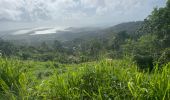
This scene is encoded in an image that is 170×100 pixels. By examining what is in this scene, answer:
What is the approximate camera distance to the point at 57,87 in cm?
518

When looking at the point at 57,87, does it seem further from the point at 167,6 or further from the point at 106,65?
the point at 167,6

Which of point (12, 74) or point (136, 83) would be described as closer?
point (136, 83)

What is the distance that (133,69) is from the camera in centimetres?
580

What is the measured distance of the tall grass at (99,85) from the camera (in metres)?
4.39

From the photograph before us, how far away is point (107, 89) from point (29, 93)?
130 cm

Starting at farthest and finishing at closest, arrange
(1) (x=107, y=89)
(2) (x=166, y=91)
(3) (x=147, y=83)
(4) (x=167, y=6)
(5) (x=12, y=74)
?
(4) (x=167, y=6) → (5) (x=12, y=74) → (1) (x=107, y=89) → (3) (x=147, y=83) → (2) (x=166, y=91)

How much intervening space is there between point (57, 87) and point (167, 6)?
37.2 meters

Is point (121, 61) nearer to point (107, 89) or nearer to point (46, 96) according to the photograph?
point (107, 89)

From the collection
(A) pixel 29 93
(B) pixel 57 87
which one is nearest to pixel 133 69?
(B) pixel 57 87

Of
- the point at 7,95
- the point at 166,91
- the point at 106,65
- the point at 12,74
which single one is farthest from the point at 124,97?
the point at 12,74

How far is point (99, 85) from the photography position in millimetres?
5273

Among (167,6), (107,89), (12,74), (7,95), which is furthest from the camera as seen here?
(167,6)

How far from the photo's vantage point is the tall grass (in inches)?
173

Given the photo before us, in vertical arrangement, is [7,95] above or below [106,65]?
below
